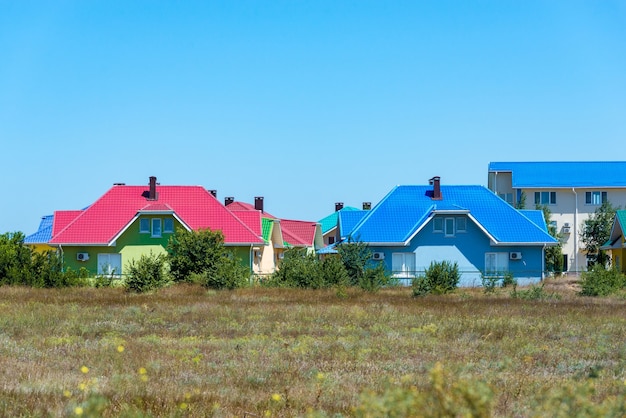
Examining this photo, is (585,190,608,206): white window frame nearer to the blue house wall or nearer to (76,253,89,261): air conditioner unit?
the blue house wall

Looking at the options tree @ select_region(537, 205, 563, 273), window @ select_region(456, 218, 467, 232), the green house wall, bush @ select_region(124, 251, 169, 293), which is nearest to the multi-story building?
tree @ select_region(537, 205, 563, 273)

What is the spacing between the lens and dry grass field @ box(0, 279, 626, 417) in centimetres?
949

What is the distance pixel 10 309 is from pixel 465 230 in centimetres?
2893

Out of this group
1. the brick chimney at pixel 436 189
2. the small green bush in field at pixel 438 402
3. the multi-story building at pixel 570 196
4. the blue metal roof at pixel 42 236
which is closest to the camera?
the small green bush in field at pixel 438 402

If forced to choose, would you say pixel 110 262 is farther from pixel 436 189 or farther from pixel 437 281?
pixel 437 281

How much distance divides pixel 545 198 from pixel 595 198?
12.0ft

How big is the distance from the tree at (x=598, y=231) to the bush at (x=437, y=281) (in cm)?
3099

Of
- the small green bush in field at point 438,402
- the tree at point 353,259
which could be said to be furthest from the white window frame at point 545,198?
the small green bush in field at point 438,402

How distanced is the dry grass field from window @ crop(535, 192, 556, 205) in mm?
39051

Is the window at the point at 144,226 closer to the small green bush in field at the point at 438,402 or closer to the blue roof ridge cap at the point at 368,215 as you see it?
the blue roof ridge cap at the point at 368,215

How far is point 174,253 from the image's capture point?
147 ft

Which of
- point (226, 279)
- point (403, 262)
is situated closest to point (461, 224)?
point (403, 262)

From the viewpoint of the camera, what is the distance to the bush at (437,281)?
33094 mm

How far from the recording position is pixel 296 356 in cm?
1434
